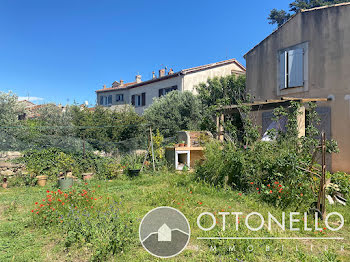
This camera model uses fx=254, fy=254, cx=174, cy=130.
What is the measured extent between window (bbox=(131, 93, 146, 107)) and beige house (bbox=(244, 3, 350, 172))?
14216mm

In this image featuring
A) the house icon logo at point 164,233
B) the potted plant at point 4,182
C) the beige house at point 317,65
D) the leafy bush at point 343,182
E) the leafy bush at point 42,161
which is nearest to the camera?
the house icon logo at point 164,233

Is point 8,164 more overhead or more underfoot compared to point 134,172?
more overhead

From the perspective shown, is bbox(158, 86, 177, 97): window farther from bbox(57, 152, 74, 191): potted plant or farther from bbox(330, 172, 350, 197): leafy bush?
bbox(330, 172, 350, 197): leafy bush

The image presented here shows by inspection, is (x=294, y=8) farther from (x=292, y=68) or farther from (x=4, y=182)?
(x=4, y=182)

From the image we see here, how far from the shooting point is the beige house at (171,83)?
1970cm

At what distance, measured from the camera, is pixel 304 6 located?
2641 cm

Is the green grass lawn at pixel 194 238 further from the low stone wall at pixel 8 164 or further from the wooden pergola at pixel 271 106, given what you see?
the low stone wall at pixel 8 164

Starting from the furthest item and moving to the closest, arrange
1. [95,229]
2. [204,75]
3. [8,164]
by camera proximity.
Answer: [204,75]
[8,164]
[95,229]

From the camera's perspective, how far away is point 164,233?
13.1ft

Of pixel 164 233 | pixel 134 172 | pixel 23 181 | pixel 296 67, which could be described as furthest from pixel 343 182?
pixel 23 181

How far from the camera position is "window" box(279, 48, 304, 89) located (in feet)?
31.4

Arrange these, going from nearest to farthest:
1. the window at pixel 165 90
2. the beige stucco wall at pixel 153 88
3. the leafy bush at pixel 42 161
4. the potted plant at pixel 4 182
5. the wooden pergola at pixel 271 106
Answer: the wooden pergola at pixel 271 106 → the potted plant at pixel 4 182 → the leafy bush at pixel 42 161 → the beige stucco wall at pixel 153 88 → the window at pixel 165 90

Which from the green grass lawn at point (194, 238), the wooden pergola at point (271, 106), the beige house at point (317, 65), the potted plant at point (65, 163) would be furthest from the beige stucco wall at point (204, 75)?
the green grass lawn at point (194, 238)

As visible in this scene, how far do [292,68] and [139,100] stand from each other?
660 inches
